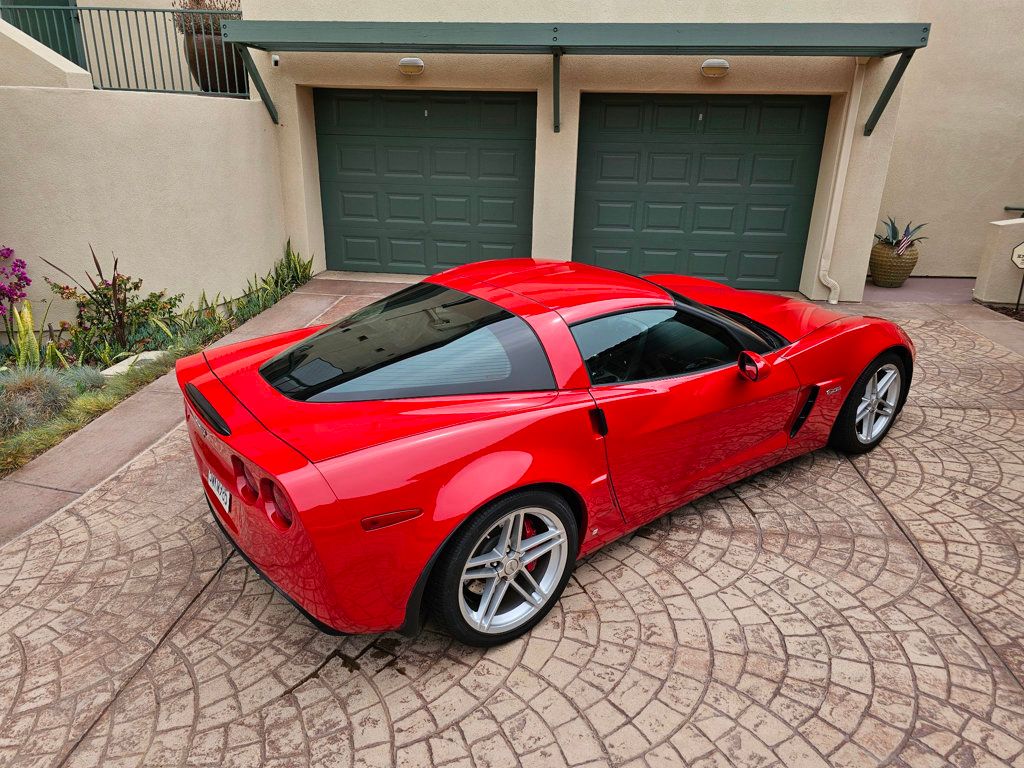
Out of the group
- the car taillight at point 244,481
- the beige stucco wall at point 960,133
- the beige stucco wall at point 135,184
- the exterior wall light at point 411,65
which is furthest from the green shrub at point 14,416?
the beige stucco wall at point 960,133

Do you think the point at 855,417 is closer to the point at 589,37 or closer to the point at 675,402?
the point at 675,402

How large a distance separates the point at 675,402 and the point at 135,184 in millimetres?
6519

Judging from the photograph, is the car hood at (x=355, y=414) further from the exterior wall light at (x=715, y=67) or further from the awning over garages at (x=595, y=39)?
the exterior wall light at (x=715, y=67)

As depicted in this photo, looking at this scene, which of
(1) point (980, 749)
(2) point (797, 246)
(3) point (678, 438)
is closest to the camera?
(1) point (980, 749)

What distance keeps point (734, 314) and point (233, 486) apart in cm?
308

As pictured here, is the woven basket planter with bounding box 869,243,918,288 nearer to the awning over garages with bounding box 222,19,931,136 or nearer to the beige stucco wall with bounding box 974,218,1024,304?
the beige stucco wall with bounding box 974,218,1024,304

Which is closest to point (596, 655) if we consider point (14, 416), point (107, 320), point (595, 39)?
point (14, 416)

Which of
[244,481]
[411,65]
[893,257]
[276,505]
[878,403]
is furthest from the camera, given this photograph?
[893,257]

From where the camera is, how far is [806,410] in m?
4.04

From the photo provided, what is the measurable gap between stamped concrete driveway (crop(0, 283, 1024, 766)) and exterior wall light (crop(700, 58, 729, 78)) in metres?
5.96

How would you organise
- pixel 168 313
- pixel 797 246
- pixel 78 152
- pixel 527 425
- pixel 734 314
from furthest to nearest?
pixel 797 246 → pixel 168 313 → pixel 78 152 → pixel 734 314 → pixel 527 425

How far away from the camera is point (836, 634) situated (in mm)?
2988

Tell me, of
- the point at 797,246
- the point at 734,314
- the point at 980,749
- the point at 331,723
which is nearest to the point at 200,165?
the point at 734,314

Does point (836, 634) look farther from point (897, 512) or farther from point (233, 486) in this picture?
point (233, 486)
